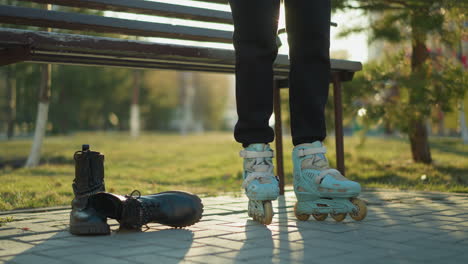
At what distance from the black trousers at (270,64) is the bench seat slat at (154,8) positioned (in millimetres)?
1035

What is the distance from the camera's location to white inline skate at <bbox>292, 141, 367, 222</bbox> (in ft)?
7.95

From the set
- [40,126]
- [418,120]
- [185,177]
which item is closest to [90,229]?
[185,177]

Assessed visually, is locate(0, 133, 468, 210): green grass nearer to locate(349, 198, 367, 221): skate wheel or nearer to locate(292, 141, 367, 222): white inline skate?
A: locate(292, 141, 367, 222): white inline skate

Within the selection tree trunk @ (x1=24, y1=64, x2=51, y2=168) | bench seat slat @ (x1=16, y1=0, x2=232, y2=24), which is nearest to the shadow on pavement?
bench seat slat @ (x1=16, y1=0, x2=232, y2=24)

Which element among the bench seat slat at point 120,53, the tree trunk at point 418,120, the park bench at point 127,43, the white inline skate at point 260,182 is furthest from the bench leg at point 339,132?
the tree trunk at point 418,120

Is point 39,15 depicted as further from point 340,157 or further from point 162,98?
point 162,98

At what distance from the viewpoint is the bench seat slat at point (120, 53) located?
2.47 metres

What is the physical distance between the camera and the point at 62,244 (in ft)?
6.81

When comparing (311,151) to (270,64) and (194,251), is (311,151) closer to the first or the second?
(270,64)

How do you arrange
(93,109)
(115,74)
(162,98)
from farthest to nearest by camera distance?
(162,98), (93,109), (115,74)

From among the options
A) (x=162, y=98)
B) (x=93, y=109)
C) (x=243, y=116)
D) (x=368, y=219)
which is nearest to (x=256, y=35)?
(x=243, y=116)

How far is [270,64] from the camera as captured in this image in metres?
2.54

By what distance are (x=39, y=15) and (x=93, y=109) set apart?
98.3 ft

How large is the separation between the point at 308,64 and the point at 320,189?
1.79ft
